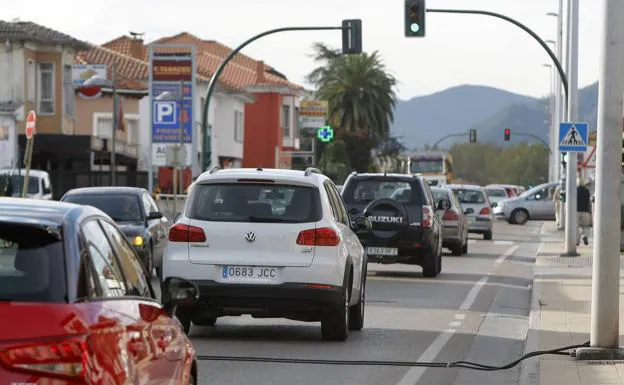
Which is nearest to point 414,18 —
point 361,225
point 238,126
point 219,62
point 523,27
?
point 523,27

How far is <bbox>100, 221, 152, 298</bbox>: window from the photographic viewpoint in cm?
706

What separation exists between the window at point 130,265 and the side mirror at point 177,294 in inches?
3.7

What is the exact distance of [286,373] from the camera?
12.5 meters

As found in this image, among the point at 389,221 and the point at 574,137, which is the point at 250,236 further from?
the point at 574,137

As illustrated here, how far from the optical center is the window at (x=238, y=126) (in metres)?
90.7

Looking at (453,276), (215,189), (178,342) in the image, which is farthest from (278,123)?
(178,342)

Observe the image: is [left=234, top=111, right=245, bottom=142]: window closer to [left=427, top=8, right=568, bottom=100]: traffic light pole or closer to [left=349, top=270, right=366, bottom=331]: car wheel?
[left=427, top=8, right=568, bottom=100]: traffic light pole

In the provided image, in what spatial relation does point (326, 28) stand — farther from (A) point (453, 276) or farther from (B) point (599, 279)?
(B) point (599, 279)

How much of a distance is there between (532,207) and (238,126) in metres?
29.2

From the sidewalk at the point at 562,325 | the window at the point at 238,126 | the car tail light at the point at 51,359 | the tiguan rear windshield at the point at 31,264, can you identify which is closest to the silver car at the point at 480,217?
the sidewalk at the point at 562,325

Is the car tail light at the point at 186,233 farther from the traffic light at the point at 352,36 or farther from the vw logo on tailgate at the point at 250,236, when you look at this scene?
the traffic light at the point at 352,36

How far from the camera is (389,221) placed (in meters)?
26.1

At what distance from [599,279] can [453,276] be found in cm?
1424

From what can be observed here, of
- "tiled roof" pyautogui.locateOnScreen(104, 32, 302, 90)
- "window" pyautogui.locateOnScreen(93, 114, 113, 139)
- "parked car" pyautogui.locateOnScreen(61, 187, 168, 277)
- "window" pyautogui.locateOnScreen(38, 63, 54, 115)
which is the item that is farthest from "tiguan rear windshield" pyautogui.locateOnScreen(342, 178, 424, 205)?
"tiled roof" pyautogui.locateOnScreen(104, 32, 302, 90)
